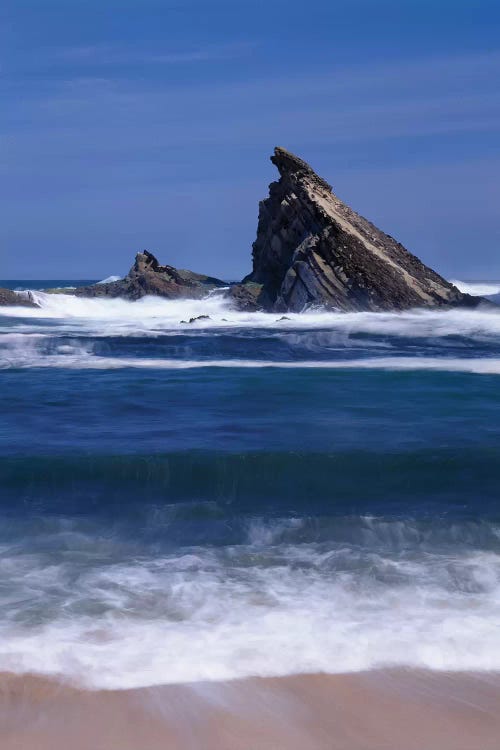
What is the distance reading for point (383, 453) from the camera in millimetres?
9250

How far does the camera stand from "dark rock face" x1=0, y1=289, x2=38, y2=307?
44156 millimetres

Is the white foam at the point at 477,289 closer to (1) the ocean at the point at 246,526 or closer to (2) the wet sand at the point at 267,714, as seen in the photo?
(1) the ocean at the point at 246,526

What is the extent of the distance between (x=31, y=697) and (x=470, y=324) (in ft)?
86.2

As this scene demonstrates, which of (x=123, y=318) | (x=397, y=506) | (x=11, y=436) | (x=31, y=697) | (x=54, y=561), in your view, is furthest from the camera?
(x=123, y=318)

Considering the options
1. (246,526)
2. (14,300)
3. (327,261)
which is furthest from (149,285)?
(246,526)

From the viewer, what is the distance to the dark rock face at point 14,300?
4416cm

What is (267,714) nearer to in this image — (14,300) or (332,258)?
(332,258)

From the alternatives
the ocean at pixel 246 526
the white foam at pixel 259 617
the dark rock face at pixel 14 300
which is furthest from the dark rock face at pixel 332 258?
the white foam at pixel 259 617

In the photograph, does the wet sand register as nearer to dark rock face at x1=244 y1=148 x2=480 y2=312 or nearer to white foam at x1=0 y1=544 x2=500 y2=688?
white foam at x1=0 y1=544 x2=500 y2=688

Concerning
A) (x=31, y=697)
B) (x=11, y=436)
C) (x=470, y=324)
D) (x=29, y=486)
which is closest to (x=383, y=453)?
(x=29, y=486)

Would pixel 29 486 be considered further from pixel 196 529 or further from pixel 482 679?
pixel 482 679

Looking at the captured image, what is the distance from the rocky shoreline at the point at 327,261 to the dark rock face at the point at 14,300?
1084cm

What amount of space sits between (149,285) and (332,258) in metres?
15.2

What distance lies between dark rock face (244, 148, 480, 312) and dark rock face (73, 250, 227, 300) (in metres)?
9.54
